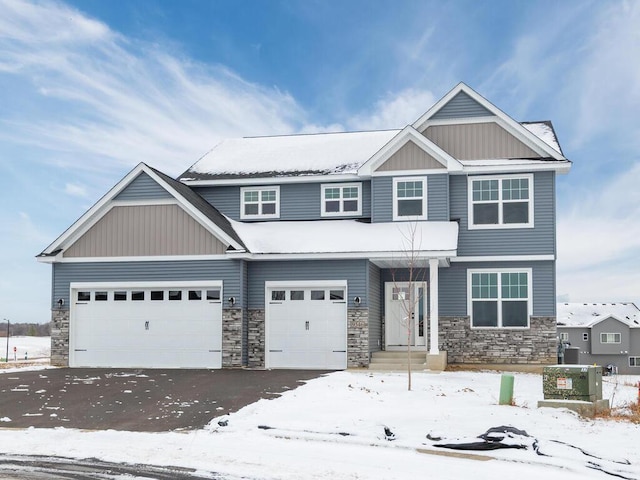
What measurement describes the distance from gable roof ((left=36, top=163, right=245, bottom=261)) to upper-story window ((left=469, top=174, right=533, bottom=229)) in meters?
7.72

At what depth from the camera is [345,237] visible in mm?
23375

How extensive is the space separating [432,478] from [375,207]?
15.7 metres

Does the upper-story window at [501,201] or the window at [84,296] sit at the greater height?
the upper-story window at [501,201]

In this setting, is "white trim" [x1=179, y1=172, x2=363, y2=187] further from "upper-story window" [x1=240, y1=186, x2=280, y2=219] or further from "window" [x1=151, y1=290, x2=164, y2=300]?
"window" [x1=151, y1=290, x2=164, y2=300]

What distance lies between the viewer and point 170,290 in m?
23.4

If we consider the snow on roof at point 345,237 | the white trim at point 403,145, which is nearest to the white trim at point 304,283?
the snow on roof at point 345,237

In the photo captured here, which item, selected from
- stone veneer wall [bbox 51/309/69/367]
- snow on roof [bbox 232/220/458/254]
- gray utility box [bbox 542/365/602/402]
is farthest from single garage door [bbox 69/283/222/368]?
gray utility box [bbox 542/365/602/402]

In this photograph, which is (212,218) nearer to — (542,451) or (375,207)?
(375,207)

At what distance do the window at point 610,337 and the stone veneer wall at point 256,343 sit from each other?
5791cm

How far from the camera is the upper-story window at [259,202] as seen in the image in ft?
85.6

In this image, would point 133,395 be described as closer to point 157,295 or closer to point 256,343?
point 256,343

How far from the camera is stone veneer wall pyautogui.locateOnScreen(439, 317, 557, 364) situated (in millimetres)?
23375

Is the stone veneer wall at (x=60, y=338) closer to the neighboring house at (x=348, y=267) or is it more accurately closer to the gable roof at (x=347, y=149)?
the neighboring house at (x=348, y=267)

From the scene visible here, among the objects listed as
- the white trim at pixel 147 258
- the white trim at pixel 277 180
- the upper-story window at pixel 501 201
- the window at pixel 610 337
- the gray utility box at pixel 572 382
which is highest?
the white trim at pixel 277 180
